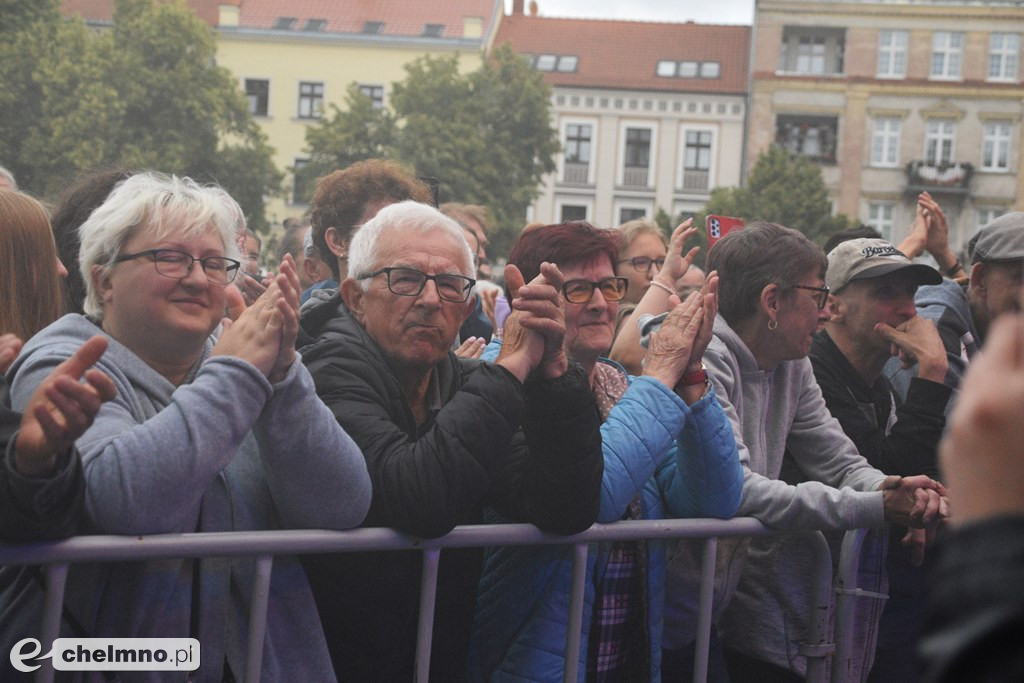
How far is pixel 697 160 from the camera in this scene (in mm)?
46406

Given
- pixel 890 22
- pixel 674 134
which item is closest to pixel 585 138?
pixel 674 134

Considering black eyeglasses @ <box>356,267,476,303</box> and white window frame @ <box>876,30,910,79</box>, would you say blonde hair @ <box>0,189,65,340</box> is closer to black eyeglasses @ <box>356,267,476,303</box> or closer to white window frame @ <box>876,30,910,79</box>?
black eyeglasses @ <box>356,267,476,303</box>

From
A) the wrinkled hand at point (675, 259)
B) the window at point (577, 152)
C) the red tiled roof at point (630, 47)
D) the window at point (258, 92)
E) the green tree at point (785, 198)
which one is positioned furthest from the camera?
the red tiled roof at point (630, 47)

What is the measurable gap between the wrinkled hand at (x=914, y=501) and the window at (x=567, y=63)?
152 feet

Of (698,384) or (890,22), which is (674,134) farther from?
(698,384)

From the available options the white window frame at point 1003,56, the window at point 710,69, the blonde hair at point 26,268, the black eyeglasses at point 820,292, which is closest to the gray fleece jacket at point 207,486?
the blonde hair at point 26,268

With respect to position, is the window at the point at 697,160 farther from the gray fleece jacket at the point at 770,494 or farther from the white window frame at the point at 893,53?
the gray fleece jacket at the point at 770,494

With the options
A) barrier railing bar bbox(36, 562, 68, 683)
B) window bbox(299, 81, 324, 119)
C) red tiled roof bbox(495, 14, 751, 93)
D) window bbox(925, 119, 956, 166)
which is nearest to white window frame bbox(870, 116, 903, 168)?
window bbox(925, 119, 956, 166)

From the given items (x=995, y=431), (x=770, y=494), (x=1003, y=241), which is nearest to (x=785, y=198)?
(x=1003, y=241)

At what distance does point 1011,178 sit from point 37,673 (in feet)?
154

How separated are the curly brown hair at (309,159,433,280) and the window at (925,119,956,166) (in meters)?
44.5

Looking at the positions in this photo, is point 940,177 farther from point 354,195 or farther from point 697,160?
point 354,195

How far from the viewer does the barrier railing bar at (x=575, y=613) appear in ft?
8.44

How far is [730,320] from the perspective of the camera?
3404 mm
